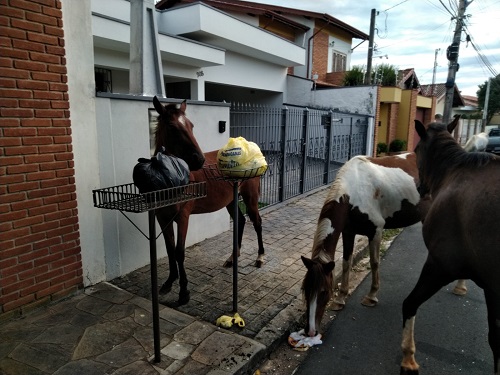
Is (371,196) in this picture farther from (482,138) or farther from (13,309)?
(13,309)

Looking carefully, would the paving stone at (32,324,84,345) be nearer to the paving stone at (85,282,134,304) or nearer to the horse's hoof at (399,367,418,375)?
the paving stone at (85,282,134,304)

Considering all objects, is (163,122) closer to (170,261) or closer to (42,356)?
(170,261)

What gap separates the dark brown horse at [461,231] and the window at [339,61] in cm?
2125

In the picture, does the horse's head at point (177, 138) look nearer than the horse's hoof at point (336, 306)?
Yes

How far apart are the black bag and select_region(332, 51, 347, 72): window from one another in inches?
873

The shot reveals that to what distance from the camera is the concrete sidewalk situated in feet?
8.37

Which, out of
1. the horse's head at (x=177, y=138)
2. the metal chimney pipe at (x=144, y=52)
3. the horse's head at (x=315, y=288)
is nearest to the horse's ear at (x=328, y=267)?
the horse's head at (x=315, y=288)

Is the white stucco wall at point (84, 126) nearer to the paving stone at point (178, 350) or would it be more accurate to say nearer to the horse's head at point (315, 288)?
the paving stone at point (178, 350)

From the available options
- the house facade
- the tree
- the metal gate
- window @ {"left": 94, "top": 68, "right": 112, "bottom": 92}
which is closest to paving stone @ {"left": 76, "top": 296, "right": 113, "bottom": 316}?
the house facade

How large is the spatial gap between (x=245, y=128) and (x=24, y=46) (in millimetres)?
4380

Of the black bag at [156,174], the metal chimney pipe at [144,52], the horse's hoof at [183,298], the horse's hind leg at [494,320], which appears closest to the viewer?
the horse's hind leg at [494,320]

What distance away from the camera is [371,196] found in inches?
142

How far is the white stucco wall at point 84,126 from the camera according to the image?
332 cm

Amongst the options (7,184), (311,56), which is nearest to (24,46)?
(7,184)
